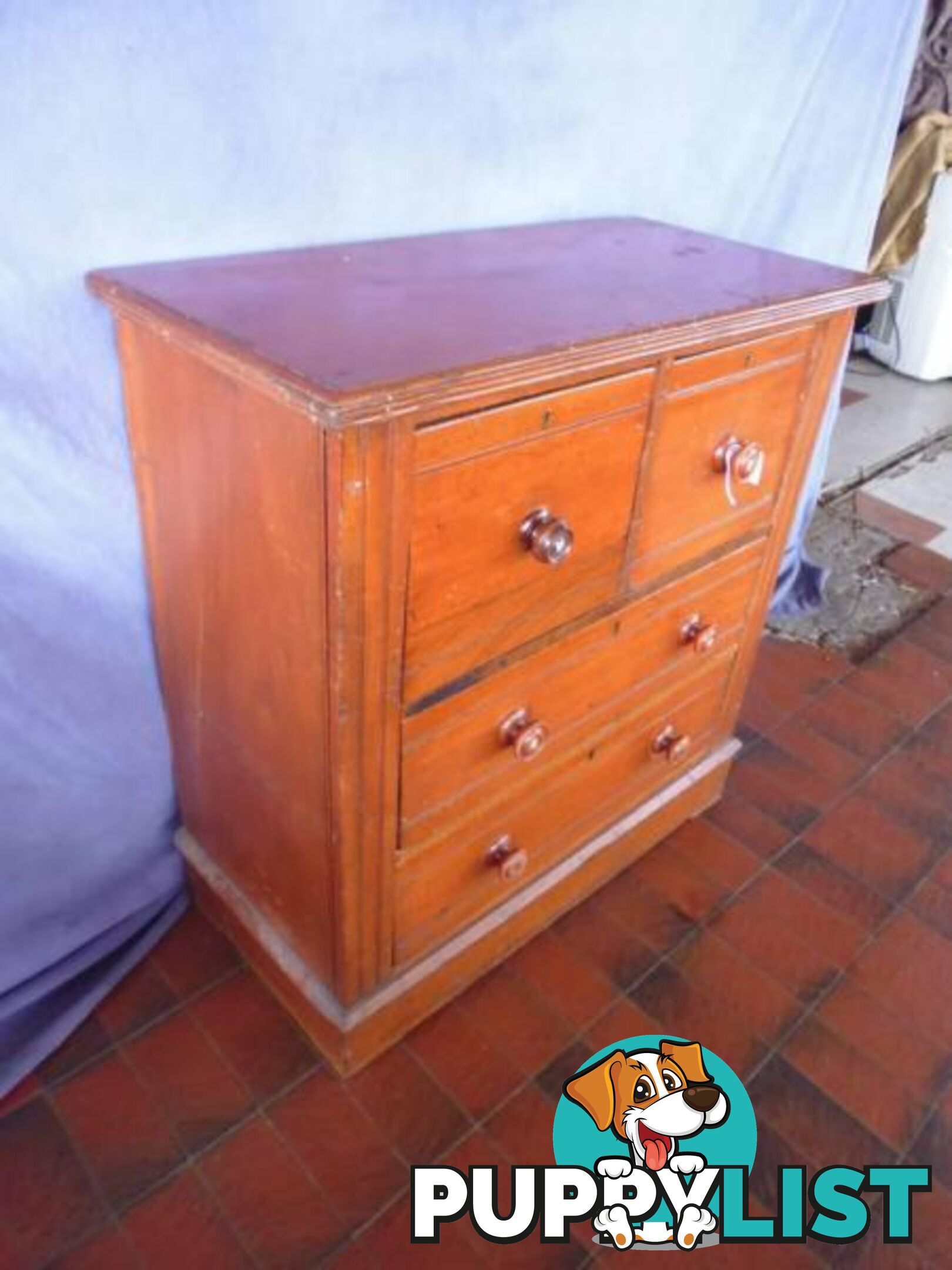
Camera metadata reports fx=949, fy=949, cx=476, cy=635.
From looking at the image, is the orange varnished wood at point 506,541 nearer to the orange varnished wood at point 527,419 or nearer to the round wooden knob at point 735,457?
the orange varnished wood at point 527,419

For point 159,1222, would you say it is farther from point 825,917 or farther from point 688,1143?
point 825,917

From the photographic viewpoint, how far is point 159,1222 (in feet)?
4.51

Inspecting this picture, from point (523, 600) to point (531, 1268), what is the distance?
96 cm

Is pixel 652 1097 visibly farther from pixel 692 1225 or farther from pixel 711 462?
pixel 711 462

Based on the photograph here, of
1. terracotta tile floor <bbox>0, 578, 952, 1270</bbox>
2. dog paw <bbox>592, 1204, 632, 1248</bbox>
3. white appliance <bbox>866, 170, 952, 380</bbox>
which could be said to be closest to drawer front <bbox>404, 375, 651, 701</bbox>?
terracotta tile floor <bbox>0, 578, 952, 1270</bbox>

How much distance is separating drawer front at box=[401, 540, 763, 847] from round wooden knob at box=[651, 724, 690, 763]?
0.13 meters

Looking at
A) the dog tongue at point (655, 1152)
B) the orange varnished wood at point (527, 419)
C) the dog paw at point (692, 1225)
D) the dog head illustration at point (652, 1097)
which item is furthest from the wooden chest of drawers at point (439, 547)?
the dog paw at point (692, 1225)

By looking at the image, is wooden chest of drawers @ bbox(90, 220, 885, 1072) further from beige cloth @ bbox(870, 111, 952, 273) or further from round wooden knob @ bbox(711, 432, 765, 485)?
beige cloth @ bbox(870, 111, 952, 273)

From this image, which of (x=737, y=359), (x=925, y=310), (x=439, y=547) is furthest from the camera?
(x=925, y=310)

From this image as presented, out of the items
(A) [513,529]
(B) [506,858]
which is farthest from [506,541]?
(B) [506,858]

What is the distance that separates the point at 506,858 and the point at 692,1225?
0.60 metres

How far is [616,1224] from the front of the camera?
142 cm

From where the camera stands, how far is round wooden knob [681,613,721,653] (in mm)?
1692

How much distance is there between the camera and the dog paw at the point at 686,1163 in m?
1.49
